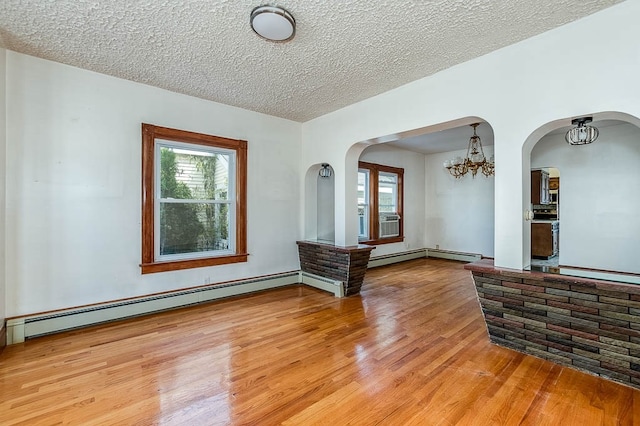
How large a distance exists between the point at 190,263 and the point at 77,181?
155cm

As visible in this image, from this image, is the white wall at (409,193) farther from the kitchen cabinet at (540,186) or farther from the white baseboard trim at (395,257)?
the kitchen cabinet at (540,186)

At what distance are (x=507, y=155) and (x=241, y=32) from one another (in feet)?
8.47

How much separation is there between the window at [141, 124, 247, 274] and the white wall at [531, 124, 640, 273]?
5788 mm

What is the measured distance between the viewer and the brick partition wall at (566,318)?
2109 millimetres

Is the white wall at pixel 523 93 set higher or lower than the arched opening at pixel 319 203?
higher

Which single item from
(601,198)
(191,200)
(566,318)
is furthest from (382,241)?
(566,318)

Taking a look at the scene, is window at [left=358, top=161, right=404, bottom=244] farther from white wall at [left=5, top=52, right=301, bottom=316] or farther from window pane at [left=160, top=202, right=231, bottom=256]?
white wall at [left=5, top=52, right=301, bottom=316]

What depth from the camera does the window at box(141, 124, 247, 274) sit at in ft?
12.0

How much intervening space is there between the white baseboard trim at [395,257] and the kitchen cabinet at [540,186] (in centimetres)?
276

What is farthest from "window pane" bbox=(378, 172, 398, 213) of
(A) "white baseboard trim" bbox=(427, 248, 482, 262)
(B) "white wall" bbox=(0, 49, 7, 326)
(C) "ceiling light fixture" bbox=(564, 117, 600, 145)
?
(B) "white wall" bbox=(0, 49, 7, 326)

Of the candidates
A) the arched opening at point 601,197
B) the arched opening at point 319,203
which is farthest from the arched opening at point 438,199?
the arched opening at point 601,197

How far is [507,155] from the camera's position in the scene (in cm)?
270

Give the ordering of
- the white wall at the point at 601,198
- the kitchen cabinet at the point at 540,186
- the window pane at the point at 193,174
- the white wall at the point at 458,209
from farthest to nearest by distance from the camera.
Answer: the white wall at the point at 458,209 → the kitchen cabinet at the point at 540,186 → the white wall at the point at 601,198 → the window pane at the point at 193,174

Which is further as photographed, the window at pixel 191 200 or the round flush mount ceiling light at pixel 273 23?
the window at pixel 191 200
